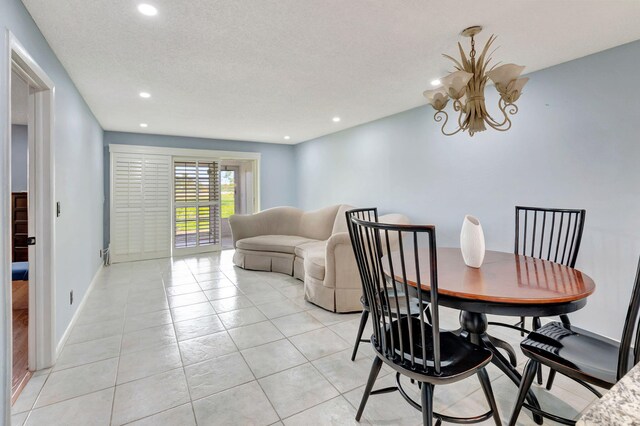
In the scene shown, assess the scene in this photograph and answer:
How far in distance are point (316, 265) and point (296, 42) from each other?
212 cm

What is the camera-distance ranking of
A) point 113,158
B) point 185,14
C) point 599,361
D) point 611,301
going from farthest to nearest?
1. point 113,158
2. point 611,301
3. point 185,14
4. point 599,361

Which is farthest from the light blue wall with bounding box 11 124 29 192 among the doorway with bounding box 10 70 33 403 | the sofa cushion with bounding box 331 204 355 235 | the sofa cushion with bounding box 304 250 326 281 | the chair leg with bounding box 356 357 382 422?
the chair leg with bounding box 356 357 382 422

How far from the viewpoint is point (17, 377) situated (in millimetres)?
1973

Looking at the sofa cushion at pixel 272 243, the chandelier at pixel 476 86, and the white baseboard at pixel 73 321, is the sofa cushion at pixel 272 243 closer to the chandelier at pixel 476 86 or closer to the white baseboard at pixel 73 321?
the white baseboard at pixel 73 321

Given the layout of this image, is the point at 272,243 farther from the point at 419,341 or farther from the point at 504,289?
the point at 504,289

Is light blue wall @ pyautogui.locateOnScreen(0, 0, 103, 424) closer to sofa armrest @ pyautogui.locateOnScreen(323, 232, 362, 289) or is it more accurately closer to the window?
the window

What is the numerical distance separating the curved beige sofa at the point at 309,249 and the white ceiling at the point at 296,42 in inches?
63.2

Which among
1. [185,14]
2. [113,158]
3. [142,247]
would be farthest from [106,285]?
[185,14]

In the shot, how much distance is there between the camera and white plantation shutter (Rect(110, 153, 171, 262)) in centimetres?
541

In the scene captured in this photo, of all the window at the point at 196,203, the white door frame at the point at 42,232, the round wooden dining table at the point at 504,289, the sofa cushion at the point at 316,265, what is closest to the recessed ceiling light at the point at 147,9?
the white door frame at the point at 42,232

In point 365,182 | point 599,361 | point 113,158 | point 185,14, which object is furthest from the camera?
point 113,158

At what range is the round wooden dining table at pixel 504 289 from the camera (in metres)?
1.32

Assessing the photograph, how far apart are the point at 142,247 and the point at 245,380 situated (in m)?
4.64

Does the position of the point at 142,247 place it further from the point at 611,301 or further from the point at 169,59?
the point at 611,301
